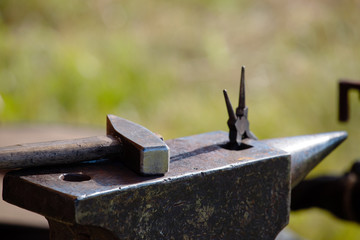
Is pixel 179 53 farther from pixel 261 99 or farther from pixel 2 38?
pixel 2 38

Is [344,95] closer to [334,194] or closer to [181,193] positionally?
[334,194]

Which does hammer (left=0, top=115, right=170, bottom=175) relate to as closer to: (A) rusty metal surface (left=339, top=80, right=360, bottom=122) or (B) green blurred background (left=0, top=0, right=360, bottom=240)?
(A) rusty metal surface (left=339, top=80, right=360, bottom=122)

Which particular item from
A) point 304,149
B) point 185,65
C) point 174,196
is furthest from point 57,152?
point 185,65

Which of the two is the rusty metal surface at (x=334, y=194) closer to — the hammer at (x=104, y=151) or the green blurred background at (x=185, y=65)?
Answer: the hammer at (x=104, y=151)

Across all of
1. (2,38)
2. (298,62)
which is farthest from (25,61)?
(298,62)

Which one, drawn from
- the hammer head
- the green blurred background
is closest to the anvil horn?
the hammer head

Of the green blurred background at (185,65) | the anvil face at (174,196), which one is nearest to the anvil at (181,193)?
the anvil face at (174,196)
